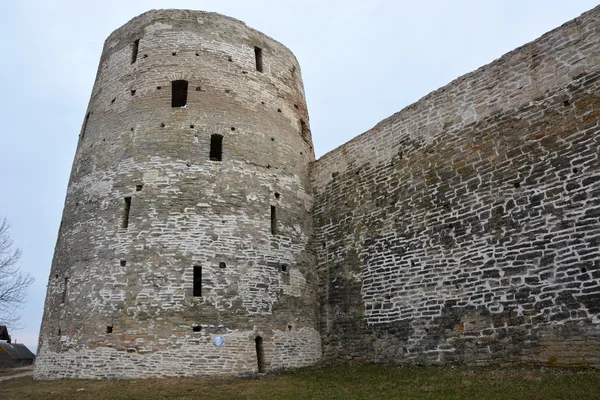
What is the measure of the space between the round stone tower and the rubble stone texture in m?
0.05

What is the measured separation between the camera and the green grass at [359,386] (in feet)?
20.9

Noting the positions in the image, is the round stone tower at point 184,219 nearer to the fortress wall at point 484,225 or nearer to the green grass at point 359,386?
the green grass at point 359,386

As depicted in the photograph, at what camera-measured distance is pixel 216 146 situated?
1260 centimetres

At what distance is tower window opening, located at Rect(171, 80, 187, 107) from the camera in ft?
43.2

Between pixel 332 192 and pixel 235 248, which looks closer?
pixel 235 248

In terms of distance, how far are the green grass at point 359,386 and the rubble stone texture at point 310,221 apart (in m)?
0.47

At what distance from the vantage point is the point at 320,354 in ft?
38.1

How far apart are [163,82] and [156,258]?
17.3 ft

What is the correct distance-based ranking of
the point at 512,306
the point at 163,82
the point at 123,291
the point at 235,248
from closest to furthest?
1. the point at 512,306
2. the point at 123,291
3. the point at 235,248
4. the point at 163,82

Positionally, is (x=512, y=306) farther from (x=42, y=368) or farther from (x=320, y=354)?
(x=42, y=368)

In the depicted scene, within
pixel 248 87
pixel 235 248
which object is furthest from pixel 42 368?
pixel 248 87

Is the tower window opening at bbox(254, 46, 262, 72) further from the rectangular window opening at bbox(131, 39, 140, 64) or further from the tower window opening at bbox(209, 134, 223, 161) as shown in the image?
the rectangular window opening at bbox(131, 39, 140, 64)

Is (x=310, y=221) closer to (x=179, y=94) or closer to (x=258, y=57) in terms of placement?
(x=179, y=94)

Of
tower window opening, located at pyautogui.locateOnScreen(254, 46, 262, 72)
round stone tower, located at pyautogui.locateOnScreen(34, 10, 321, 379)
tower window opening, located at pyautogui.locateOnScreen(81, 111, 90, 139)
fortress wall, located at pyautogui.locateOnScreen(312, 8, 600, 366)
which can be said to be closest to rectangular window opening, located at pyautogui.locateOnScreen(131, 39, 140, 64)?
round stone tower, located at pyautogui.locateOnScreen(34, 10, 321, 379)
